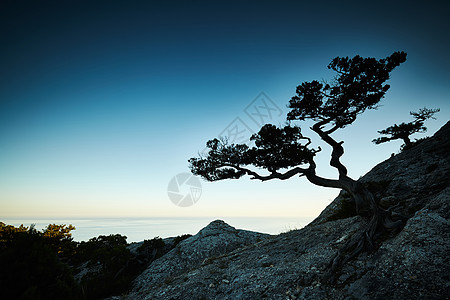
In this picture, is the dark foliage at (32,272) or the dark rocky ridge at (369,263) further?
the dark rocky ridge at (369,263)

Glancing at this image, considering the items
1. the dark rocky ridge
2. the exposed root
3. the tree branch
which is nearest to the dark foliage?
the dark rocky ridge

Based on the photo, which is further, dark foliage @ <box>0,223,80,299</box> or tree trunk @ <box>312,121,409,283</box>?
tree trunk @ <box>312,121,409,283</box>

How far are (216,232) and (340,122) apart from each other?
1730 cm

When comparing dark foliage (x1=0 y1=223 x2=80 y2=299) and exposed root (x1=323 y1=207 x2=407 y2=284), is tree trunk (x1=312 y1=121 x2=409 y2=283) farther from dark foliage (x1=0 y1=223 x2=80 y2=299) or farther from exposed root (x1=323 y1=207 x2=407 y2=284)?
dark foliage (x1=0 y1=223 x2=80 y2=299)

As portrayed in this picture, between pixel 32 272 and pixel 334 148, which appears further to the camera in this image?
pixel 334 148

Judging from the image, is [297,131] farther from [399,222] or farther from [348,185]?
[399,222]

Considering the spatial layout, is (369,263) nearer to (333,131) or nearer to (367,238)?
(367,238)

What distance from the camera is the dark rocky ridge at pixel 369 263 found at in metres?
5.86

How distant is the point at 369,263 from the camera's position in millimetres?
7102

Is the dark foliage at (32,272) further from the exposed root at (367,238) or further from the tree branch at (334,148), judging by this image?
the tree branch at (334,148)

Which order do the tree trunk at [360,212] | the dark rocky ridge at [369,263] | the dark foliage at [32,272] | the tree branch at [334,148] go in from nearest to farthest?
the dark foliage at [32,272], the dark rocky ridge at [369,263], the tree trunk at [360,212], the tree branch at [334,148]

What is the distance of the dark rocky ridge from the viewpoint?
19.2ft

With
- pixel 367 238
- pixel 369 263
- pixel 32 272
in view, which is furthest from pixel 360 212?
pixel 32 272

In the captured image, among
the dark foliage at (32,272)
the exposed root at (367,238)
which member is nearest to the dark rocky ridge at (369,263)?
the exposed root at (367,238)
